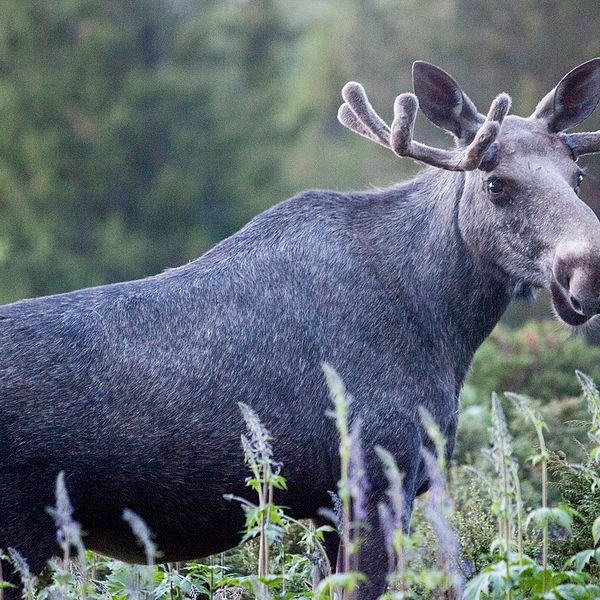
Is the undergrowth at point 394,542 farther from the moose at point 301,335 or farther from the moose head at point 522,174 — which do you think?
the moose head at point 522,174

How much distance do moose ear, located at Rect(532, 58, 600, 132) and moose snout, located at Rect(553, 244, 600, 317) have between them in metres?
0.82

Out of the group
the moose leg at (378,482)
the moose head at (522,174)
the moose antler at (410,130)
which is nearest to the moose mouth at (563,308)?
the moose head at (522,174)

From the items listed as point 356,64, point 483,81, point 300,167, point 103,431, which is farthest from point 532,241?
point 300,167

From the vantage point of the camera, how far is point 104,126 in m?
23.2

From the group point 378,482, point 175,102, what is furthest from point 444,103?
point 175,102

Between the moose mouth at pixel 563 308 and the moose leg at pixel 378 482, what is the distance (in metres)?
0.86

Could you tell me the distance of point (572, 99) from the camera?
5598mm

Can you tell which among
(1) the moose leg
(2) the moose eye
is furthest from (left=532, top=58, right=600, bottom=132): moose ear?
(1) the moose leg

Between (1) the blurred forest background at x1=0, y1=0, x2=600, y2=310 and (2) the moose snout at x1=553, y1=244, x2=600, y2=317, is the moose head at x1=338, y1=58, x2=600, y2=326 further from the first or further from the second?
(1) the blurred forest background at x1=0, y1=0, x2=600, y2=310

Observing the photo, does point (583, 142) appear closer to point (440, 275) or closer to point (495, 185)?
point (495, 185)

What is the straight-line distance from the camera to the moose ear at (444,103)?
18.0ft

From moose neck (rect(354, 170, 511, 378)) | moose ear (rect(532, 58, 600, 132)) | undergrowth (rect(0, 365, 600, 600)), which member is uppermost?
moose ear (rect(532, 58, 600, 132))

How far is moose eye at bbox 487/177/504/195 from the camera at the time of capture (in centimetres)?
524

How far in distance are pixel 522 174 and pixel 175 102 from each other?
761 inches
